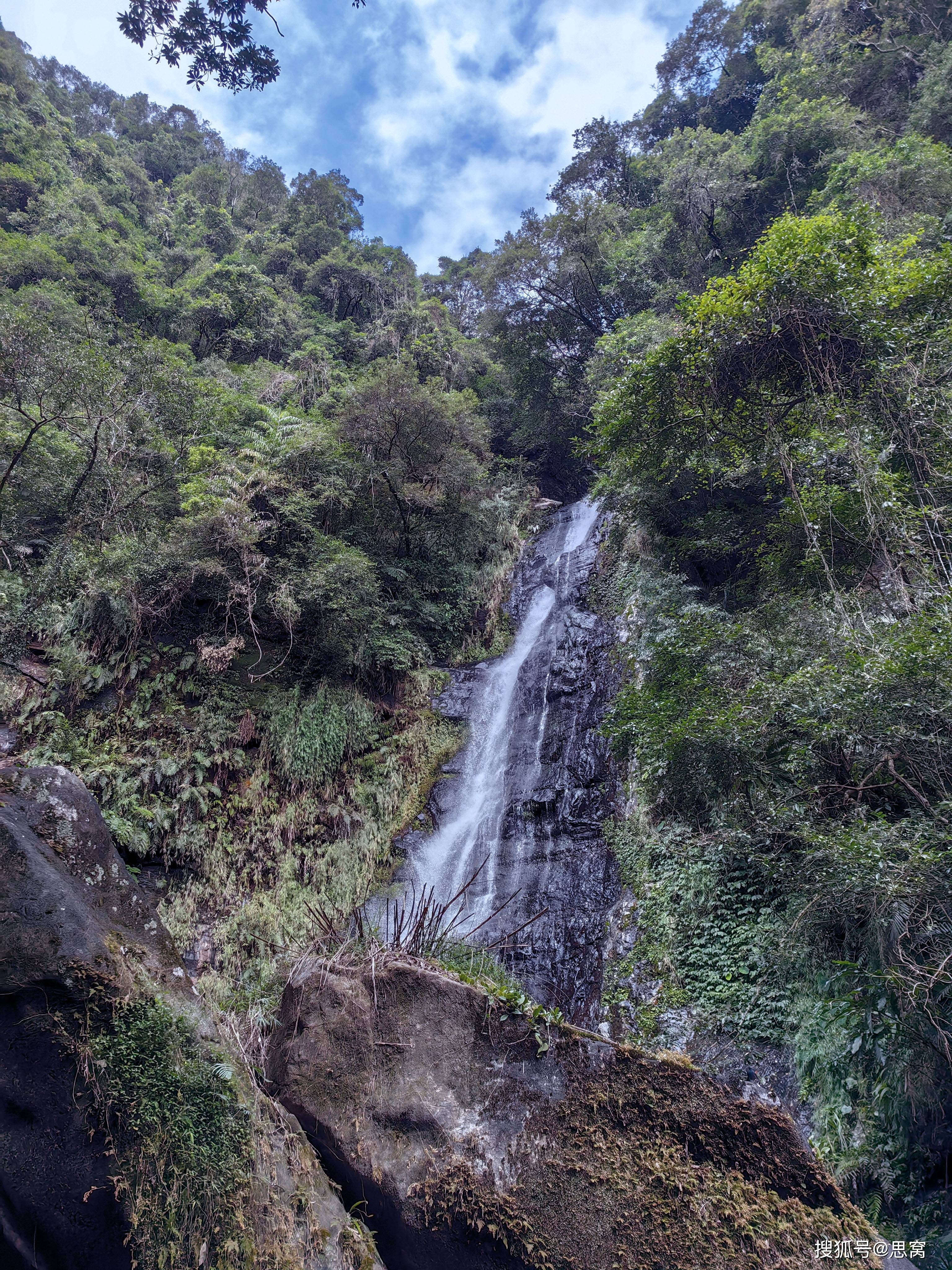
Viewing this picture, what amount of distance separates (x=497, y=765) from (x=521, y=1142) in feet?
24.3

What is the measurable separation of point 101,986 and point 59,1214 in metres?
1.02

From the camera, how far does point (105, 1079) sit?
10.1 feet

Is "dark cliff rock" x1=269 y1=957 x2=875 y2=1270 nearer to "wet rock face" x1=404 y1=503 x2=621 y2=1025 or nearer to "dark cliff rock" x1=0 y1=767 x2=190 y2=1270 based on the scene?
"dark cliff rock" x1=0 y1=767 x2=190 y2=1270

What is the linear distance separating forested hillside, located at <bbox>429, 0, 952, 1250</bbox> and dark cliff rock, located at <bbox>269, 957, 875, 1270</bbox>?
4.54 ft

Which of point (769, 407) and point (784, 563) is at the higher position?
point (769, 407)

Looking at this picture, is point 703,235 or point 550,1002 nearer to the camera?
point 550,1002

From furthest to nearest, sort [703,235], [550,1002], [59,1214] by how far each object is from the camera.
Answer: [703,235] → [550,1002] → [59,1214]

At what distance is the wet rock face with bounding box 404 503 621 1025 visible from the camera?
752cm

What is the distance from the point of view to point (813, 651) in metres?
6.03

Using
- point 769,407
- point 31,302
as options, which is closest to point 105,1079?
point 769,407

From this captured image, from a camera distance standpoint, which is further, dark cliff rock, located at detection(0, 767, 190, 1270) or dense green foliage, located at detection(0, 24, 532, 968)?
dense green foliage, located at detection(0, 24, 532, 968)

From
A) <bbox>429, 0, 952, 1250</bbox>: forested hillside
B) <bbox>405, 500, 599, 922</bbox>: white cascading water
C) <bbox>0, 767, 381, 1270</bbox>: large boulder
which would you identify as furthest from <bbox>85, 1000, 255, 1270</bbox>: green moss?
<bbox>405, 500, 599, 922</bbox>: white cascading water

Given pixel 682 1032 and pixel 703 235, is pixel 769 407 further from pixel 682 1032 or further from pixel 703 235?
pixel 703 235

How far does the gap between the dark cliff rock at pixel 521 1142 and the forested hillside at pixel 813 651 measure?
1.38m
